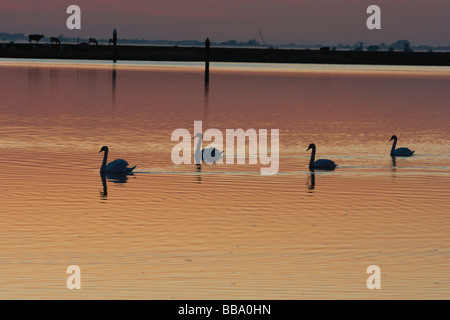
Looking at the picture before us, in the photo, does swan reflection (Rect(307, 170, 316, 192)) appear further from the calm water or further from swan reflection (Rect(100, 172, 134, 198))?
swan reflection (Rect(100, 172, 134, 198))

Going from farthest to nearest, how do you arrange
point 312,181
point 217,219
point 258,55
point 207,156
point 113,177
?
point 258,55
point 207,156
point 312,181
point 113,177
point 217,219

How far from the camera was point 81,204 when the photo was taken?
20.2 meters

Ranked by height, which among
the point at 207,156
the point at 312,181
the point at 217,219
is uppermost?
the point at 207,156

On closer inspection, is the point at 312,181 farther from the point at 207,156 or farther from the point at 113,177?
the point at 113,177

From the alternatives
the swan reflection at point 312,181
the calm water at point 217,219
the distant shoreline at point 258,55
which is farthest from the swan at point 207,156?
the distant shoreline at point 258,55

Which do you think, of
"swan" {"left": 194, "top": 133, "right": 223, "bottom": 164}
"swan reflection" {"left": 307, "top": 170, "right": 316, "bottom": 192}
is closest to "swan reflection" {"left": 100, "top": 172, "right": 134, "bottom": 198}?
"swan" {"left": 194, "top": 133, "right": 223, "bottom": 164}

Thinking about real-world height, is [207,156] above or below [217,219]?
above

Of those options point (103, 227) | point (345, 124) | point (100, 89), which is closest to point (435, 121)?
point (345, 124)

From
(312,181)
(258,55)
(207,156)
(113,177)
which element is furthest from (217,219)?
(258,55)

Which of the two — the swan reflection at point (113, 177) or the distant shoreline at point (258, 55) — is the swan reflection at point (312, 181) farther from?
the distant shoreline at point (258, 55)

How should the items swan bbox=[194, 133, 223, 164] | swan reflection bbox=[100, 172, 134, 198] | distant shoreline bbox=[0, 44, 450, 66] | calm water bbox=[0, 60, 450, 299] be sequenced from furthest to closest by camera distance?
1. distant shoreline bbox=[0, 44, 450, 66]
2. swan bbox=[194, 133, 223, 164]
3. swan reflection bbox=[100, 172, 134, 198]
4. calm water bbox=[0, 60, 450, 299]

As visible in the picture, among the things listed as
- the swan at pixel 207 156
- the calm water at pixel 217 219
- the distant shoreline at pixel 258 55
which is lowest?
the calm water at pixel 217 219

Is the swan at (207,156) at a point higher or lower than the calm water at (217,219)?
higher
